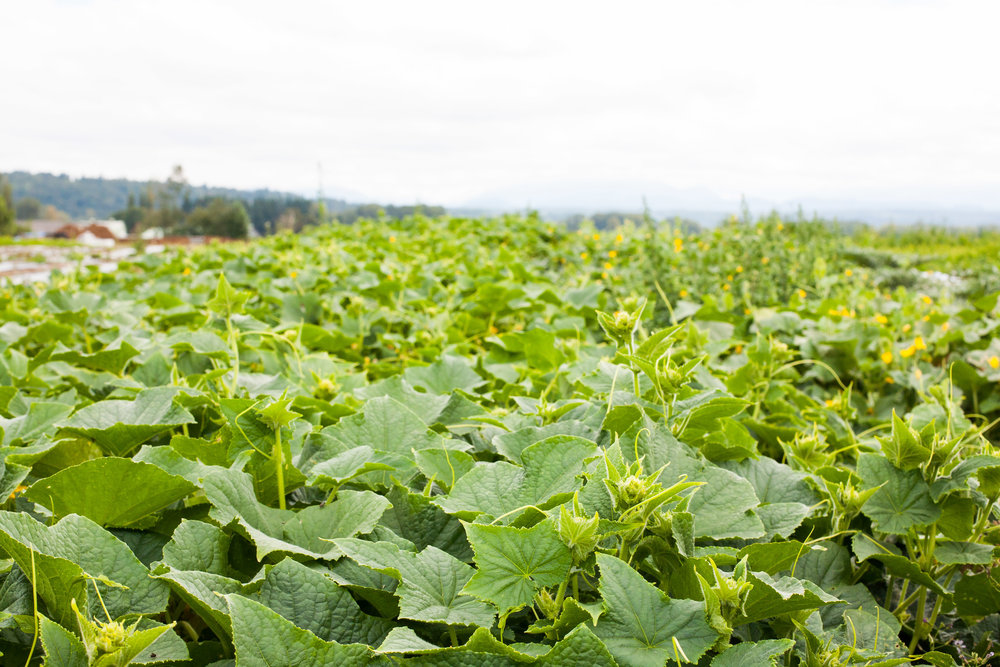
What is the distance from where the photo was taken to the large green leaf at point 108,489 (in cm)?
95

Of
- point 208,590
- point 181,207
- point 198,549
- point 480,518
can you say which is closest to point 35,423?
point 198,549

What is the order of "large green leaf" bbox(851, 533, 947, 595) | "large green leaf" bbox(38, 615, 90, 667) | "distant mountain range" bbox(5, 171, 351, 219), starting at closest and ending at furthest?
"large green leaf" bbox(38, 615, 90, 667), "large green leaf" bbox(851, 533, 947, 595), "distant mountain range" bbox(5, 171, 351, 219)

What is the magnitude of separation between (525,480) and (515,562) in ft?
0.73

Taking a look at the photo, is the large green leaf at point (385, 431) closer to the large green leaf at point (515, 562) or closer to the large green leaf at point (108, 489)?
the large green leaf at point (108, 489)

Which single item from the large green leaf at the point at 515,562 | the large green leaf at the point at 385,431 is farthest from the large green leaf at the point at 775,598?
the large green leaf at the point at 385,431

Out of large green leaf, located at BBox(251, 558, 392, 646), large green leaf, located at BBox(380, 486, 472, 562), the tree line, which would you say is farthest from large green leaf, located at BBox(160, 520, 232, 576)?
the tree line

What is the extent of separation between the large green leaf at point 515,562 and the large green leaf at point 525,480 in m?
0.14

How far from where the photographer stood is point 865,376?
2900 millimetres

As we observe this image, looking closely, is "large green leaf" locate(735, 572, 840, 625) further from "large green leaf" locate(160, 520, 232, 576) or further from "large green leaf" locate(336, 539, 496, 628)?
"large green leaf" locate(160, 520, 232, 576)

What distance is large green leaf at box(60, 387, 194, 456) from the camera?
121 centimetres

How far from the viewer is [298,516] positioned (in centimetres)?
101

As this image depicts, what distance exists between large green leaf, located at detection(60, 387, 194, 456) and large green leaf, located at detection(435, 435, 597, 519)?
601mm

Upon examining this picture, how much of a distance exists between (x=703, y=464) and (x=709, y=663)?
1.14 ft

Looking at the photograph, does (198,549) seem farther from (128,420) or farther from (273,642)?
(128,420)
